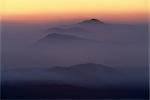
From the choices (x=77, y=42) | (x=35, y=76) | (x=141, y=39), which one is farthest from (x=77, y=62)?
(x=141, y=39)

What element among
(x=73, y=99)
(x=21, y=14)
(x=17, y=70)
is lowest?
(x=73, y=99)

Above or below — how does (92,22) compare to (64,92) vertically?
above

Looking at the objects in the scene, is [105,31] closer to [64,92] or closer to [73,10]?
[73,10]

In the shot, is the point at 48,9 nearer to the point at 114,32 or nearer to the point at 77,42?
the point at 77,42

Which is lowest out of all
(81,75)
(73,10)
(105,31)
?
(81,75)

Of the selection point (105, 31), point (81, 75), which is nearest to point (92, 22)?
point (105, 31)

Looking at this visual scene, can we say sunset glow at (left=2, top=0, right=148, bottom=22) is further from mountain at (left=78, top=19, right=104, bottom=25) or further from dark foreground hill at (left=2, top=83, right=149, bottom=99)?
dark foreground hill at (left=2, top=83, right=149, bottom=99)

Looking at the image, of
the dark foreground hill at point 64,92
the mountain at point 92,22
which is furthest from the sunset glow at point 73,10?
the dark foreground hill at point 64,92

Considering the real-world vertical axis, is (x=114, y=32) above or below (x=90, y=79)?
above

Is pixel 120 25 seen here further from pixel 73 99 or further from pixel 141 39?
pixel 73 99
